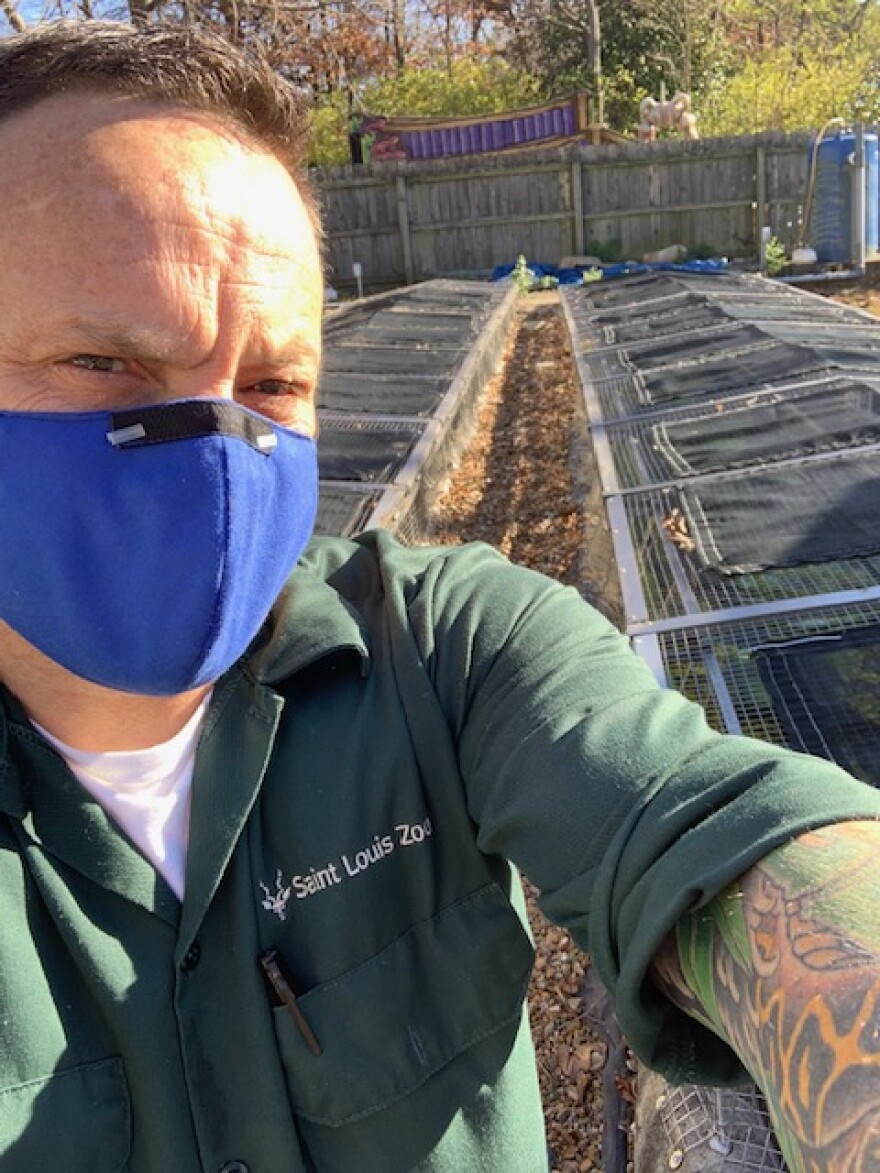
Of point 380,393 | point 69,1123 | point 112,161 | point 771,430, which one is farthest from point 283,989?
point 380,393

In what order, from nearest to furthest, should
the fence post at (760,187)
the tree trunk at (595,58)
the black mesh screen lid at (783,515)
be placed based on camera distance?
the black mesh screen lid at (783,515) → the fence post at (760,187) → the tree trunk at (595,58)

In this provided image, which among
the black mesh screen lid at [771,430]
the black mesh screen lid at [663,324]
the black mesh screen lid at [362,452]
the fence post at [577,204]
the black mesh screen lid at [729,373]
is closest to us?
the black mesh screen lid at [771,430]

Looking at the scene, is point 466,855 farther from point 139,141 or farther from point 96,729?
point 139,141

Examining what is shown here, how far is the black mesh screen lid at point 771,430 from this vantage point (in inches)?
210

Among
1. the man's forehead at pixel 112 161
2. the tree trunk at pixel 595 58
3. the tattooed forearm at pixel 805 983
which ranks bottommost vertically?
the tattooed forearm at pixel 805 983

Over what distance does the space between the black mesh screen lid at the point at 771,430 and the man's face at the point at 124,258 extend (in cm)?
428

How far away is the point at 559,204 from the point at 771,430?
14.5 metres

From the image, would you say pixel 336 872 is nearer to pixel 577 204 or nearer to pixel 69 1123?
pixel 69 1123

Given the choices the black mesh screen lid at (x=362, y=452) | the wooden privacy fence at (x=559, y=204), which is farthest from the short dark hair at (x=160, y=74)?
the wooden privacy fence at (x=559, y=204)

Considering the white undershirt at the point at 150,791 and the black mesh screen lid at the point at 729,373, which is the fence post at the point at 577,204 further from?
the white undershirt at the point at 150,791

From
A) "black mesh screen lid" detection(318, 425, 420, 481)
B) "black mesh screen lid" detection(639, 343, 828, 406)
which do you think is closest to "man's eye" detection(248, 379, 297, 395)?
"black mesh screen lid" detection(318, 425, 420, 481)

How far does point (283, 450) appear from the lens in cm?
137

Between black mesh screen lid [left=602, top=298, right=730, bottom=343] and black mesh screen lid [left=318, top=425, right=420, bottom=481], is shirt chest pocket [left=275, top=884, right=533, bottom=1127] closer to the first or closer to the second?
black mesh screen lid [left=318, top=425, right=420, bottom=481]

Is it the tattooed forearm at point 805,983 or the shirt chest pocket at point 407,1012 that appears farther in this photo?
the shirt chest pocket at point 407,1012
